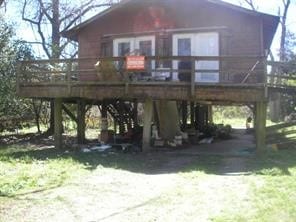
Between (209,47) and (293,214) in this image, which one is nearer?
(293,214)

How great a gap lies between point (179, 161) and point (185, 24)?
6963mm

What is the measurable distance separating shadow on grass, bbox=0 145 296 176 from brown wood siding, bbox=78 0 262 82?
3967 millimetres

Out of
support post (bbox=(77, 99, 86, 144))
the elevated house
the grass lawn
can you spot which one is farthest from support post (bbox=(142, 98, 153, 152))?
support post (bbox=(77, 99, 86, 144))

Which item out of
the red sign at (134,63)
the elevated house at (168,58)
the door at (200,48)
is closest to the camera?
the elevated house at (168,58)

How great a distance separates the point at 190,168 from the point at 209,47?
23.6ft

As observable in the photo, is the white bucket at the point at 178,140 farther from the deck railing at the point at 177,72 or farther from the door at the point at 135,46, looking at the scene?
the door at the point at 135,46

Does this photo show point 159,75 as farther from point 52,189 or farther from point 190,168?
point 52,189

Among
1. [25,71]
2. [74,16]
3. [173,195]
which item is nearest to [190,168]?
[173,195]

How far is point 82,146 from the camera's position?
68.8 ft

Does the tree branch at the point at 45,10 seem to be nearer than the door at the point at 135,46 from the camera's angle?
No

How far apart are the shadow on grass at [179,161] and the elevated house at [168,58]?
1.07m

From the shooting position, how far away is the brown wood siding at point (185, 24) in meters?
20.8

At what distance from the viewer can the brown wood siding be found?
2081 centimetres

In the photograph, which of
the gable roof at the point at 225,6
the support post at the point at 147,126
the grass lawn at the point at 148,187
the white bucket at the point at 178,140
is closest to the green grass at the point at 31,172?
the grass lawn at the point at 148,187
